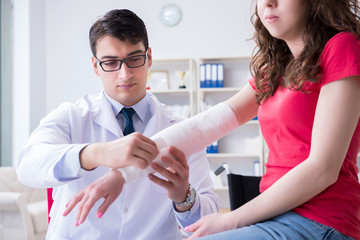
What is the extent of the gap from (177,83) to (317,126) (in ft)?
15.3

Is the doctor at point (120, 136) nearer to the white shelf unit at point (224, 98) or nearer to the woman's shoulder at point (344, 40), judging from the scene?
the woman's shoulder at point (344, 40)

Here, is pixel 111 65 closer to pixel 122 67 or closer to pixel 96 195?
pixel 122 67

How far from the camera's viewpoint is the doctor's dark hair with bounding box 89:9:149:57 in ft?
5.20

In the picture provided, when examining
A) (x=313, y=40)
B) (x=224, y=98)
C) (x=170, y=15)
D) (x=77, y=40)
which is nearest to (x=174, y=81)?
(x=224, y=98)

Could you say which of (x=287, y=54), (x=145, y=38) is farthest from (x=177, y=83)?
(x=287, y=54)

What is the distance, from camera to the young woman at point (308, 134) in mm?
892

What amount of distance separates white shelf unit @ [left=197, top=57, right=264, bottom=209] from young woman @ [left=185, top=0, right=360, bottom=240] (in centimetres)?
415

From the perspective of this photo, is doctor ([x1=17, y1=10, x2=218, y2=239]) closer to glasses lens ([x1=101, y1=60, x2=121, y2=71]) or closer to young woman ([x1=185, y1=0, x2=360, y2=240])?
glasses lens ([x1=101, y1=60, x2=121, y2=71])

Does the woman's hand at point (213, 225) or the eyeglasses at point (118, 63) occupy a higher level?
the eyeglasses at point (118, 63)

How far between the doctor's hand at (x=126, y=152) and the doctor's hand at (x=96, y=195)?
0.13 feet

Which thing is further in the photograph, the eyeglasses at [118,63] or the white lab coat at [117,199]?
the eyeglasses at [118,63]

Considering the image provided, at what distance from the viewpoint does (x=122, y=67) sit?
61.8 inches

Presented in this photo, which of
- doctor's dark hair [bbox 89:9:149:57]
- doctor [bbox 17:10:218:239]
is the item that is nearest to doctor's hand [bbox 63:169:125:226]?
doctor [bbox 17:10:218:239]

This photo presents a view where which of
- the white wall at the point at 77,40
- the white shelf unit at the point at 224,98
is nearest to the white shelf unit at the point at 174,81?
the white shelf unit at the point at 224,98
